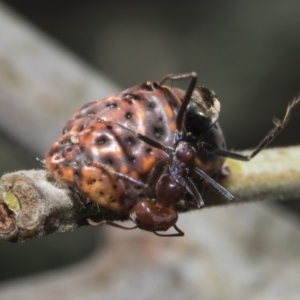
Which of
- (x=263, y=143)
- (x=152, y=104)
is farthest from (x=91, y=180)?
(x=263, y=143)

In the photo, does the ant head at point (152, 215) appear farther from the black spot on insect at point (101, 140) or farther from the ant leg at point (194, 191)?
the black spot on insect at point (101, 140)

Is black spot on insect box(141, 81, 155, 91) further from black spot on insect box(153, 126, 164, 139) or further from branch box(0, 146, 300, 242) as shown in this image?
branch box(0, 146, 300, 242)

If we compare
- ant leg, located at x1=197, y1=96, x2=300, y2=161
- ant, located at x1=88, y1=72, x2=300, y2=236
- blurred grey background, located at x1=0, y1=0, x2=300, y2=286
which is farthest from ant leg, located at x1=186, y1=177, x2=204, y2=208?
blurred grey background, located at x1=0, y1=0, x2=300, y2=286

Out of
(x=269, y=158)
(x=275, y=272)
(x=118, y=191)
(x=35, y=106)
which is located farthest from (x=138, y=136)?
(x=275, y=272)

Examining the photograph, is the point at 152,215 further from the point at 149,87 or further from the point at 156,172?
the point at 149,87

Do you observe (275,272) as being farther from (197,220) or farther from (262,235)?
(197,220)

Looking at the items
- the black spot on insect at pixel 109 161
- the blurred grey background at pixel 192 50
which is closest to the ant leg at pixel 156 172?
the black spot on insect at pixel 109 161
